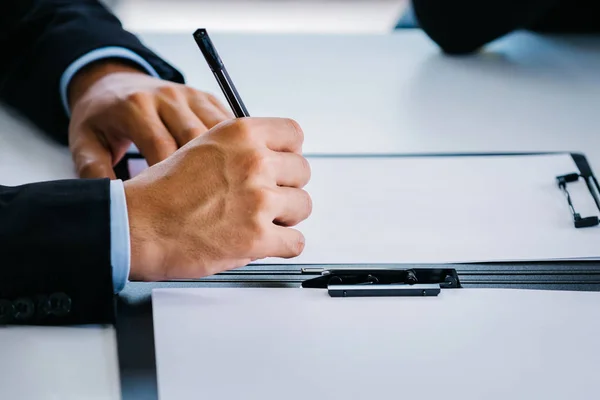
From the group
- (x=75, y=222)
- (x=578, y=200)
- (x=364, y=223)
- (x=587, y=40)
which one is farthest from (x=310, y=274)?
(x=587, y=40)

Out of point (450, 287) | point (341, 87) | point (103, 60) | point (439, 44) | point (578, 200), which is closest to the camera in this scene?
point (450, 287)

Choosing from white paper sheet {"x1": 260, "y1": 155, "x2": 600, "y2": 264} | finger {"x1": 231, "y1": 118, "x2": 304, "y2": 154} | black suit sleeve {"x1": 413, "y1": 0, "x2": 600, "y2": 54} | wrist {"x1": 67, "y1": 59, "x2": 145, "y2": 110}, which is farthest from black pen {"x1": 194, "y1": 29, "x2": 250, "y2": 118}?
black suit sleeve {"x1": 413, "y1": 0, "x2": 600, "y2": 54}

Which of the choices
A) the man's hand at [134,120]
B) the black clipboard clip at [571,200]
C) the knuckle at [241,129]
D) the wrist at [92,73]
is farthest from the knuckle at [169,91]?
the black clipboard clip at [571,200]

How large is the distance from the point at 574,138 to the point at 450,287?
43 centimetres

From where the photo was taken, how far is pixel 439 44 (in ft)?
4.55

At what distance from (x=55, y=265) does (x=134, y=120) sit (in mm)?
276

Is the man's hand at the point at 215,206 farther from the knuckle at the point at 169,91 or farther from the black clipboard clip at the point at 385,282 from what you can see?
the knuckle at the point at 169,91

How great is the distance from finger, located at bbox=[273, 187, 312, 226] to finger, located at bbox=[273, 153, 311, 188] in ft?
0.04

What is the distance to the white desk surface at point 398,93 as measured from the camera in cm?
110

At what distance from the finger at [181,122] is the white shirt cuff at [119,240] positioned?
0.63 feet

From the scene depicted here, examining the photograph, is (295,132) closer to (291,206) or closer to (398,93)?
(291,206)

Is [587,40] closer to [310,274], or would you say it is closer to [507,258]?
[507,258]

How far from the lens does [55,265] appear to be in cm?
73

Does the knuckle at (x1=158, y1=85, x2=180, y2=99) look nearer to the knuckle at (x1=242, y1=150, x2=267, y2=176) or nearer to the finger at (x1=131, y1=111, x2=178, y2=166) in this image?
the finger at (x1=131, y1=111, x2=178, y2=166)
